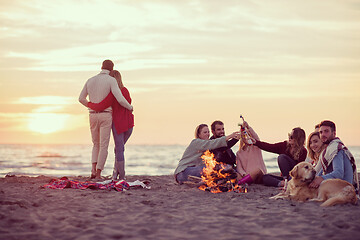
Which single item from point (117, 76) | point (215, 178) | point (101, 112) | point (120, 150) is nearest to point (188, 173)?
point (215, 178)

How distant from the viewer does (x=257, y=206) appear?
597cm

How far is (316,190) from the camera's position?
635 cm

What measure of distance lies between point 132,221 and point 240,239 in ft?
4.58

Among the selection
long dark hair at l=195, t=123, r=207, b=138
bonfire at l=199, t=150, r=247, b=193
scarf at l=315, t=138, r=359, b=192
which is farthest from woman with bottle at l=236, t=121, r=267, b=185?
scarf at l=315, t=138, r=359, b=192

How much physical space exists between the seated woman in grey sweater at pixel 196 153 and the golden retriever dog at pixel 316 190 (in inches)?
64.2

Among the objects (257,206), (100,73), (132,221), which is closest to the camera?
(132,221)

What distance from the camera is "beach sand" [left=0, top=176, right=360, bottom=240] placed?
446 centimetres

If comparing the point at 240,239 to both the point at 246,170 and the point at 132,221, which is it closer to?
the point at 132,221

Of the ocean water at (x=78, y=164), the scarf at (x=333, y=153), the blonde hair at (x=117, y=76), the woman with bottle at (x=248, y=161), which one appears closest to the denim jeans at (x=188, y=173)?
the woman with bottle at (x=248, y=161)

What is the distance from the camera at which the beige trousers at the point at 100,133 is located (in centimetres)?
907

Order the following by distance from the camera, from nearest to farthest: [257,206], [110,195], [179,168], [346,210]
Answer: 1. [346,210]
2. [257,206]
3. [110,195]
4. [179,168]

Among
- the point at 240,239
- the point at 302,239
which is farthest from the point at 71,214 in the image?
the point at 302,239

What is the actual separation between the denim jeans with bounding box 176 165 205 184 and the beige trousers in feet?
5.90

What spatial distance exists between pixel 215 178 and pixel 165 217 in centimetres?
256
